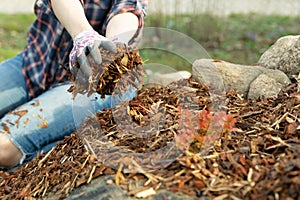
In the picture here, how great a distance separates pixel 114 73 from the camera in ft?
7.25

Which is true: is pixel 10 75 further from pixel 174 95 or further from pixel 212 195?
pixel 212 195

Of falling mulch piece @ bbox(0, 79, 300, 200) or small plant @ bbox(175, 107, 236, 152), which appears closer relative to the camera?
falling mulch piece @ bbox(0, 79, 300, 200)

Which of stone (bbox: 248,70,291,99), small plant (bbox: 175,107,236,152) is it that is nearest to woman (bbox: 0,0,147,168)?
small plant (bbox: 175,107,236,152)

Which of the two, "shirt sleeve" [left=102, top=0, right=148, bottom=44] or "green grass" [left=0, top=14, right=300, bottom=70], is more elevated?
"shirt sleeve" [left=102, top=0, right=148, bottom=44]

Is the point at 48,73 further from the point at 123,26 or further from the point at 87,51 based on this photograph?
the point at 87,51

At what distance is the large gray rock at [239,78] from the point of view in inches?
108

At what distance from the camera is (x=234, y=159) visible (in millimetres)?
1865

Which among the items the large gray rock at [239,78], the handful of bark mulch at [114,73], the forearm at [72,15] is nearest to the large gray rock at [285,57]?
the large gray rock at [239,78]

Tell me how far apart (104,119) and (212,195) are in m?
0.87

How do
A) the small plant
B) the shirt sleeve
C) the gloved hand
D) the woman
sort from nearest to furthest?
the small plant
the gloved hand
the woman
the shirt sleeve

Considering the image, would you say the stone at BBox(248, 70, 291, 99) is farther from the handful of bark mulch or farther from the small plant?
the handful of bark mulch

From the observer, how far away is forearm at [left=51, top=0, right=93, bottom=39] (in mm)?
2627

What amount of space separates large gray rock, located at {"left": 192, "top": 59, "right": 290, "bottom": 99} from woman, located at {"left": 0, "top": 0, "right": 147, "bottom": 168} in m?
0.54

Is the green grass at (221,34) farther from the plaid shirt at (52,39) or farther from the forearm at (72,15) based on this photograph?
the forearm at (72,15)
